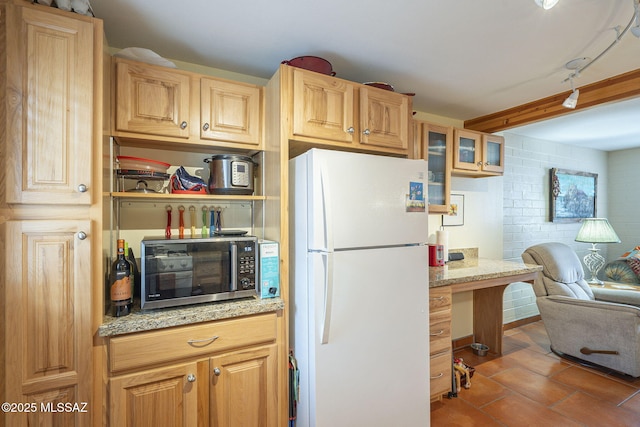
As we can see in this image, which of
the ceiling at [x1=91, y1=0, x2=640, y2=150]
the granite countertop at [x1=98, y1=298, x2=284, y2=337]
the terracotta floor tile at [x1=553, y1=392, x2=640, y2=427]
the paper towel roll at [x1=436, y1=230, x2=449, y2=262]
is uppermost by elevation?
Answer: the ceiling at [x1=91, y1=0, x2=640, y2=150]

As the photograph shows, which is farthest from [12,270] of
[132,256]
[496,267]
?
[496,267]

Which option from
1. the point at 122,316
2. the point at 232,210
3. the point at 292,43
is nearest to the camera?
the point at 122,316

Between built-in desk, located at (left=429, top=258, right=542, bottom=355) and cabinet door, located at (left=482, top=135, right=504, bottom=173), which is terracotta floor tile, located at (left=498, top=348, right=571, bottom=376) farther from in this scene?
cabinet door, located at (left=482, top=135, right=504, bottom=173)

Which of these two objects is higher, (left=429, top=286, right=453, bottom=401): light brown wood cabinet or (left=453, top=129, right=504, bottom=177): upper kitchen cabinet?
(left=453, top=129, right=504, bottom=177): upper kitchen cabinet

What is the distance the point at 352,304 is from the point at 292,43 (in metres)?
1.57

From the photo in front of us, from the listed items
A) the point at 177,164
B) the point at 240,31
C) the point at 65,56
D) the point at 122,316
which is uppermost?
the point at 240,31

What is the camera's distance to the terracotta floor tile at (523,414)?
2.07m

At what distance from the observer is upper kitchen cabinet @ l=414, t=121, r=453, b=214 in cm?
275

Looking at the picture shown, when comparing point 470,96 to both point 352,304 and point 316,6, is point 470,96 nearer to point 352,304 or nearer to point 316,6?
point 316,6

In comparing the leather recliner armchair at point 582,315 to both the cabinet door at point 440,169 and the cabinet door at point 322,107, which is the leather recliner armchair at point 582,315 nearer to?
the cabinet door at point 440,169

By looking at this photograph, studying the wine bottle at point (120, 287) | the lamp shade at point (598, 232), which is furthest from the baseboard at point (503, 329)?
the wine bottle at point (120, 287)

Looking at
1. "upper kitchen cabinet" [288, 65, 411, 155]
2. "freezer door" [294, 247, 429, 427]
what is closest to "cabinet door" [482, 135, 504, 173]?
"upper kitchen cabinet" [288, 65, 411, 155]

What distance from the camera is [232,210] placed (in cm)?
216

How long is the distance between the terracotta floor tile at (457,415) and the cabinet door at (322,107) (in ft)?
6.55
